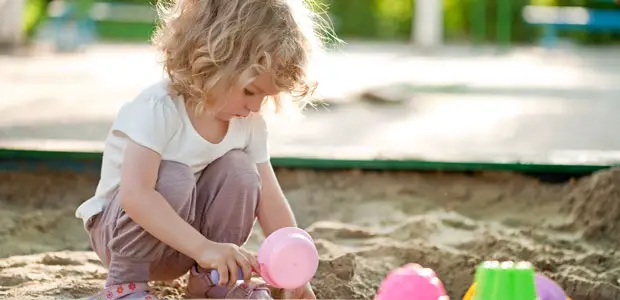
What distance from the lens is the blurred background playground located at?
2.04 m

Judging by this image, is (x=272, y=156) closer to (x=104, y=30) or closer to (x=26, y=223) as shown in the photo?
(x=26, y=223)

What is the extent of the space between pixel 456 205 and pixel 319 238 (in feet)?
1.55

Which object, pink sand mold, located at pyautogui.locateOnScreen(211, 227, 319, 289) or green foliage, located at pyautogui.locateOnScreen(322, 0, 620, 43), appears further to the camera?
green foliage, located at pyautogui.locateOnScreen(322, 0, 620, 43)

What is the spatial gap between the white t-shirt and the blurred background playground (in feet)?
0.62

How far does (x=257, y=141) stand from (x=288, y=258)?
372 millimetres

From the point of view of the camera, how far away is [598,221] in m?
2.30

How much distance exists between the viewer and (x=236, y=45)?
164cm

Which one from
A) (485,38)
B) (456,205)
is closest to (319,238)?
(456,205)

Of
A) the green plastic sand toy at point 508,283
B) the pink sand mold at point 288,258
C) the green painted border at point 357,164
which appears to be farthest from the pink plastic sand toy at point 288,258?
the green painted border at point 357,164

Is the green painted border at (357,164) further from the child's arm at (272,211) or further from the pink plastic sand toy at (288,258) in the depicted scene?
the pink plastic sand toy at (288,258)

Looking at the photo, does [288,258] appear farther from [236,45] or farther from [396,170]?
[396,170]

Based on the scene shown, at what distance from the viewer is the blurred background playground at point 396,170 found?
2.04 metres

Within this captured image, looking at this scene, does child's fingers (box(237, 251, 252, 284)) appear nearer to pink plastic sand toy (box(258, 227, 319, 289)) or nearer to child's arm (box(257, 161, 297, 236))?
pink plastic sand toy (box(258, 227, 319, 289))

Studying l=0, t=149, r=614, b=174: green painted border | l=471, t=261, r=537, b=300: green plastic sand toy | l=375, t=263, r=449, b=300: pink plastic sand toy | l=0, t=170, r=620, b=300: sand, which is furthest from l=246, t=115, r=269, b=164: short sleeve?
l=0, t=149, r=614, b=174: green painted border
